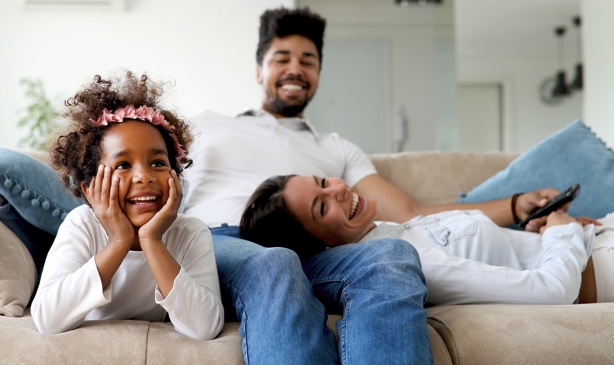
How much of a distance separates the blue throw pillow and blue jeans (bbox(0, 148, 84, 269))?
1.26m

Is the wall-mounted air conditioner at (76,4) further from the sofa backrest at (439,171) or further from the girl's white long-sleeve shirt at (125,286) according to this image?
the girl's white long-sleeve shirt at (125,286)

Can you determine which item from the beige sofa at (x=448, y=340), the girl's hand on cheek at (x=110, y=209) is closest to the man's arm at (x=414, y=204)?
the beige sofa at (x=448, y=340)

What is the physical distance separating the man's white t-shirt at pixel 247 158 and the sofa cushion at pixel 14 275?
0.54m

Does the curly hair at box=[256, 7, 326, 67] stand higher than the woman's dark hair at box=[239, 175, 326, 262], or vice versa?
the curly hair at box=[256, 7, 326, 67]

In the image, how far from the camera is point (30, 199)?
1730mm

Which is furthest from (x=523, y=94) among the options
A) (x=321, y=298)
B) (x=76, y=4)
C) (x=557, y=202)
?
(x=321, y=298)

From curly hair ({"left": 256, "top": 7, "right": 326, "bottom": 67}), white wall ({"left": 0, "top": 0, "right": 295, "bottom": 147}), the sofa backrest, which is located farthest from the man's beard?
white wall ({"left": 0, "top": 0, "right": 295, "bottom": 147})

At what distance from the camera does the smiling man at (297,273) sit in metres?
1.26

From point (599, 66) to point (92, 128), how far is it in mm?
6366

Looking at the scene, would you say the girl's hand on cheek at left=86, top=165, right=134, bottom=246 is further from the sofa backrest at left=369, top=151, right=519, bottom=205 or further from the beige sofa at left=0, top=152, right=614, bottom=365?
the sofa backrest at left=369, top=151, right=519, bottom=205

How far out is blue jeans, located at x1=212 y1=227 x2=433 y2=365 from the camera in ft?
4.09

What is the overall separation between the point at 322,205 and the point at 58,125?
67 cm

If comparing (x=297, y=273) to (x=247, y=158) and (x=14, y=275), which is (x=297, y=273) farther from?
(x=247, y=158)

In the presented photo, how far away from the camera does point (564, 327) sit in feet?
4.77
